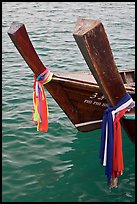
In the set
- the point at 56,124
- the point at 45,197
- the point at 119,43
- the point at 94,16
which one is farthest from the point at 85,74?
the point at 94,16

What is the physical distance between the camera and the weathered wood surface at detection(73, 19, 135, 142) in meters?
→ 3.77

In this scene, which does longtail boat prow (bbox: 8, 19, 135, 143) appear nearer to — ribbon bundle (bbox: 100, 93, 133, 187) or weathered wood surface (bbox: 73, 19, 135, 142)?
weathered wood surface (bbox: 73, 19, 135, 142)

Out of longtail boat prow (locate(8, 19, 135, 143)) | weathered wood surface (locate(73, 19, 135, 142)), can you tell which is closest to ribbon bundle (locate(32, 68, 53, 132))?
longtail boat prow (locate(8, 19, 135, 143))

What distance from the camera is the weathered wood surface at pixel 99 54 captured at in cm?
377

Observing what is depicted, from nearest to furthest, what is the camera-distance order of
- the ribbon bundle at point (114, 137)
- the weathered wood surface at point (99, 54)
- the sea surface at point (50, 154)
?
the weathered wood surface at point (99, 54)
the ribbon bundle at point (114, 137)
the sea surface at point (50, 154)

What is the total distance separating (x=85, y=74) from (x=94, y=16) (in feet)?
36.4

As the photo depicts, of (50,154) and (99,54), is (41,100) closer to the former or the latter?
(50,154)

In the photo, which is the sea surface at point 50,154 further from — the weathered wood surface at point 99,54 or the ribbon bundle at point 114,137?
the weathered wood surface at point 99,54

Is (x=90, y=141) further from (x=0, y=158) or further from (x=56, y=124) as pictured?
(x=0, y=158)

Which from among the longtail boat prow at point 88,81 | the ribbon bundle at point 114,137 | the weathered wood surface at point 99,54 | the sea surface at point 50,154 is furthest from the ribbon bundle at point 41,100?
the weathered wood surface at point 99,54

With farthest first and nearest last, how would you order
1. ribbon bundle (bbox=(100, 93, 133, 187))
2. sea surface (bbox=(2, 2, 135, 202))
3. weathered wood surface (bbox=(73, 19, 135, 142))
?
sea surface (bbox=(2, 2, 135, 202)) → ribbon bundle (bbox=(100, 93, 133, 187)) → weathered wood surface (bbox=(73, 19, 135, 142))

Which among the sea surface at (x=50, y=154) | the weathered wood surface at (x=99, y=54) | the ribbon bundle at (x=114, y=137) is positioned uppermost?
the weathered wood surface at (x=99, y=54)

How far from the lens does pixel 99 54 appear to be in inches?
154

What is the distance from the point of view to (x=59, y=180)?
567 centimetres
